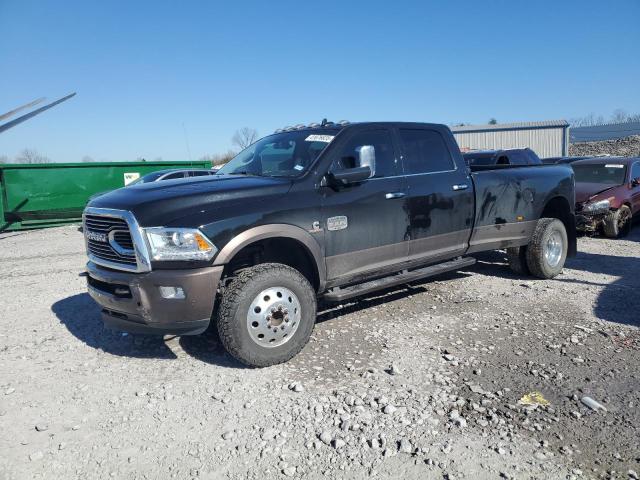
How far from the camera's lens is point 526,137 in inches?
1690

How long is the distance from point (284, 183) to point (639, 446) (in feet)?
9.88

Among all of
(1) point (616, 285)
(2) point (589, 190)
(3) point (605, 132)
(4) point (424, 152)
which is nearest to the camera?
(4) point (424, 152)

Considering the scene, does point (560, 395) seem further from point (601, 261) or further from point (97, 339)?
point (601, 261)

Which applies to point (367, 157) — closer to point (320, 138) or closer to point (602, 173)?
point (320, 138)

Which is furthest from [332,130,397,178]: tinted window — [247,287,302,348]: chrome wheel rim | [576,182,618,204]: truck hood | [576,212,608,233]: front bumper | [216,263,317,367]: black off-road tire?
[576,182,618,204]: truck hood

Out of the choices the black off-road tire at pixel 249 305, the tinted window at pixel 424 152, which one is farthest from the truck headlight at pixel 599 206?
the black off-road tire at pixel 249 305

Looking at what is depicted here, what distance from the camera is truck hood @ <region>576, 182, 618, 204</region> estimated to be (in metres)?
9.55

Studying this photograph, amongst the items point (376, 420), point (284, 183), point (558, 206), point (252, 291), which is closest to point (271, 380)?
point (252, 291)

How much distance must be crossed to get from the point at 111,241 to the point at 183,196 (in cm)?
69

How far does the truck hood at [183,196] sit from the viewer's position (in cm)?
351

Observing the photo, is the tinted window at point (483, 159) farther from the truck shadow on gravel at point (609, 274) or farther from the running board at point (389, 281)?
the running board at point (389, 281)

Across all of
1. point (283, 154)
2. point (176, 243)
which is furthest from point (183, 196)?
point (283, 154)

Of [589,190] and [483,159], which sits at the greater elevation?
[483,159]

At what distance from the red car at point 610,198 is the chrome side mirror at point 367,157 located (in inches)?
262
